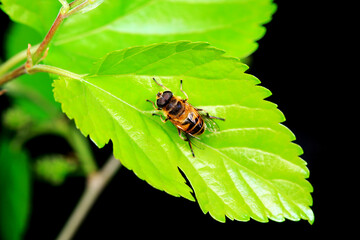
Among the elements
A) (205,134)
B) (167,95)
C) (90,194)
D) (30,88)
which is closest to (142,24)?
(167,95)

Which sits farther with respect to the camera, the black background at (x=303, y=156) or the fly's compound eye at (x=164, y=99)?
the black background at (x=303, y=156)

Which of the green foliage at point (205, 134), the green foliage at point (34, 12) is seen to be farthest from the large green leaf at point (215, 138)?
the green foliage at point (34, 12)

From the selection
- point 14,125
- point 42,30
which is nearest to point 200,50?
point 42,30

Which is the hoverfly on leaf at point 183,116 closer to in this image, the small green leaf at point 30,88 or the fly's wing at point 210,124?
the fly's wing at point 210,124

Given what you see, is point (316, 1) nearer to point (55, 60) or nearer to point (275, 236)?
point (275, 236)

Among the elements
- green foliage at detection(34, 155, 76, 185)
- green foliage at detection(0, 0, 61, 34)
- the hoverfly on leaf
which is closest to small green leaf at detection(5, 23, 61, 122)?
green foliage at detection(34, 155, 76, 185)

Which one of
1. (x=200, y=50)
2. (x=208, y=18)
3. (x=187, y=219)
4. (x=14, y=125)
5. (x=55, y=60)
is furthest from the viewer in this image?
(x=187, y=219)

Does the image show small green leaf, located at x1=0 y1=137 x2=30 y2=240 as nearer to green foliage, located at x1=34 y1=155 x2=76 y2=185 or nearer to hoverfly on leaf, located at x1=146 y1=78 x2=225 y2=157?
green foliage, located at x1=34 y1=155 x2=76 y2=185

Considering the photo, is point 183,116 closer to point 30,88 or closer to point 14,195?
point 30,88
